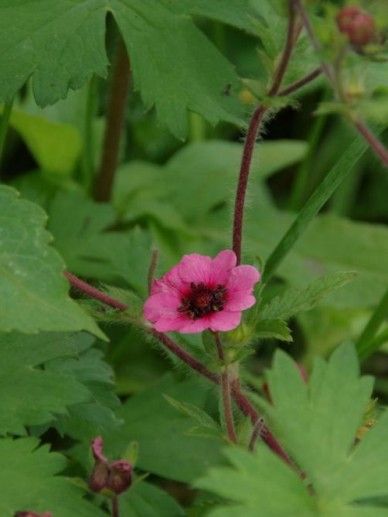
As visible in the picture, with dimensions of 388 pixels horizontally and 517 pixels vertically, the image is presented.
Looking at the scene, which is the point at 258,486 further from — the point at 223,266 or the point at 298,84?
the point at 298,84

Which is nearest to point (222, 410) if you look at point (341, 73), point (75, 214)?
point (341, 73)

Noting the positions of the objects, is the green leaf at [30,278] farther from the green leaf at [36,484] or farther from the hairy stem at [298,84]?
the hairy stem at [298,84]

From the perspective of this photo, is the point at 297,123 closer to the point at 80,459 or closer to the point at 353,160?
the point at 353,160

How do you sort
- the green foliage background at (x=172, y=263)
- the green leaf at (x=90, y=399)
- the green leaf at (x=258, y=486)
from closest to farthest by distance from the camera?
the green leaf at (x=258, y=486) → the green foliage background at (x=172, y=263) → the green leaf at (x=90, y=399)

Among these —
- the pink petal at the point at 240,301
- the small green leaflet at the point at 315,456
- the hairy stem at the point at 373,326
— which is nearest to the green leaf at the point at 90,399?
the pink petal at the point at 240,301

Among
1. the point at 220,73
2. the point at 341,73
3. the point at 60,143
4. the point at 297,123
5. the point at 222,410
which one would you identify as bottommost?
the point at 297,123
